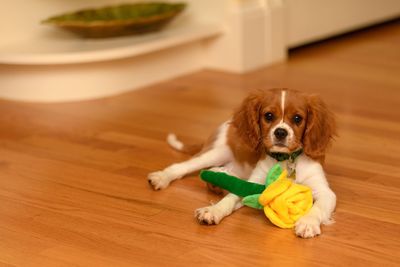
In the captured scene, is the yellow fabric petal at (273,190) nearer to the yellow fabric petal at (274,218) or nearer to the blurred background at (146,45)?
the yellow fabric petal at (274,218)

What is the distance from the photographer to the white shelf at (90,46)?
3404 millimetres

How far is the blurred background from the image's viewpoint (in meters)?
3.52

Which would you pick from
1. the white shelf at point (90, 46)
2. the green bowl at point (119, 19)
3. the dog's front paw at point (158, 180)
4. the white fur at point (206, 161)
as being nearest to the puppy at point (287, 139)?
the white fur at point (206, 161)

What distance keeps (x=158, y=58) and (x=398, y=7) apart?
208cm

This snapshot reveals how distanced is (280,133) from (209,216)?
1.00ft

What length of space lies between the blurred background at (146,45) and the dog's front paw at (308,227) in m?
1.76

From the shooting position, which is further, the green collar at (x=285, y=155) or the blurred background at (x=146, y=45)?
the blurred background at (x=146, y=45)

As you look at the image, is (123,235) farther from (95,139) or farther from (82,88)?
(82,88)

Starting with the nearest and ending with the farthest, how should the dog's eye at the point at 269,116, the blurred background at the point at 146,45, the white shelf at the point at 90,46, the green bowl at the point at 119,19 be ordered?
the dog's eye at the point at 269,116 → the white shelf at the point at 90,46 → the blurred background at the point at 146,45 → the green bowl at the point at 119,19

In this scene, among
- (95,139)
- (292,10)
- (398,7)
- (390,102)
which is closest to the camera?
(95,139)

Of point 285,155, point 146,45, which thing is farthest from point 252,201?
point 146,45

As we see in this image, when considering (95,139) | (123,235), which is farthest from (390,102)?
(123,235)

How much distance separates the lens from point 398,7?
514cm

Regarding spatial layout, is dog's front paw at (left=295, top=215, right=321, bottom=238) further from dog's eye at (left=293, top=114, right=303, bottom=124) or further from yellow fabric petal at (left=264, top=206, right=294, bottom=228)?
dog's eye at (left=293, top=114, right=303, bottom=124)
